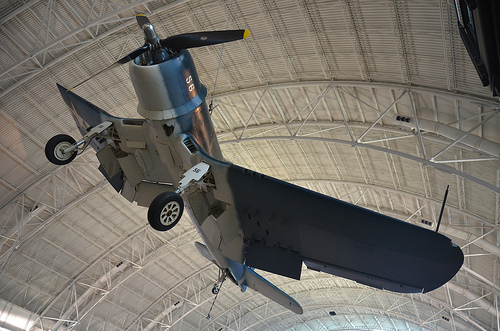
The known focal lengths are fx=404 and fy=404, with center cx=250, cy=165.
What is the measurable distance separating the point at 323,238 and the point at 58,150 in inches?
310

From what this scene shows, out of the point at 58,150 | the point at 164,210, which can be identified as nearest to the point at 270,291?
the point at 164,210

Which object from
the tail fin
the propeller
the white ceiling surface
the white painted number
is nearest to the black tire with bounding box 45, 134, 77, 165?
the tail fin

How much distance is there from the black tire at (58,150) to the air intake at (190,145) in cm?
371

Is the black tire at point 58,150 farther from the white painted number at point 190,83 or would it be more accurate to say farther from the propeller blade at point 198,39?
the propeller blade at point 198,39

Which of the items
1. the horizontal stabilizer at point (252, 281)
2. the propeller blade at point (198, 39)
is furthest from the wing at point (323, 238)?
the horizontal stabilizer at point (252, 281)

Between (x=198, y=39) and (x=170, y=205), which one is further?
(x=198, y=39)

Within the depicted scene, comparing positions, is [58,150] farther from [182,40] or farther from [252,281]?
[252,281]

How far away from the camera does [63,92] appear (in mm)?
12773

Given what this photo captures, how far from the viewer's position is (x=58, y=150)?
11648 mm

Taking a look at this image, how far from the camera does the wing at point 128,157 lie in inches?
455

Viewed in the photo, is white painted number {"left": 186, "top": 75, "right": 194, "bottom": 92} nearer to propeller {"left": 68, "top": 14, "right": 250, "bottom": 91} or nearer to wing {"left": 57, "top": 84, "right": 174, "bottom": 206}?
propeller {"left": 68, "top": 14, "right": 250, "bottom": 91}

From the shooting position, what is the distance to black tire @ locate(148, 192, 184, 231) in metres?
8.94

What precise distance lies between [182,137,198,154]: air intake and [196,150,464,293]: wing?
0.63 m

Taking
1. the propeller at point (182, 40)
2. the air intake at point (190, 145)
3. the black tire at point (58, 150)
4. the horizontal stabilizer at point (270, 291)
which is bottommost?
the horizontal stabilizer at point (270, 291)
